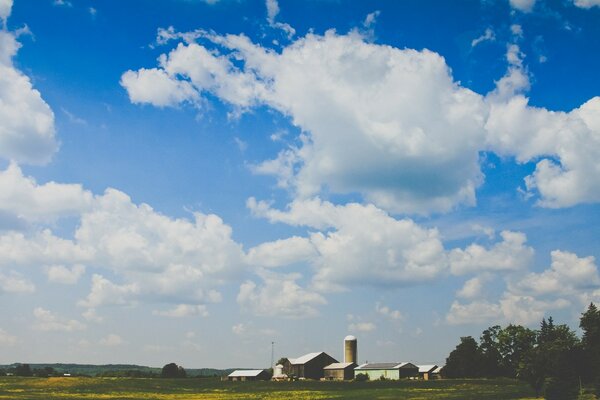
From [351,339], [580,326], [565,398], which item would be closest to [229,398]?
[565,398]

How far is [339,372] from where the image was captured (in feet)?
515

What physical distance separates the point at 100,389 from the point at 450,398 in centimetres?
5407

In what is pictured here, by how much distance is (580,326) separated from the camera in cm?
7888

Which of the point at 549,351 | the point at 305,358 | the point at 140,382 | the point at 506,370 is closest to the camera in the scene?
the point at 549,351

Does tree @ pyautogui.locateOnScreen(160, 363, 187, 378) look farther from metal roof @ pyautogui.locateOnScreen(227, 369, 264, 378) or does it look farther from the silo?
the silo

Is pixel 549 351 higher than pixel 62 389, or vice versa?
pixel 549 351

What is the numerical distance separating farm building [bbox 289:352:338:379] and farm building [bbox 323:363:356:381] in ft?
6.16

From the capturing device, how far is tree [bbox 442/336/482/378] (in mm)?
138000

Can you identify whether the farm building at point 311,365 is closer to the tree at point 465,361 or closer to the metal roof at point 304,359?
the metal roof at point 304,359

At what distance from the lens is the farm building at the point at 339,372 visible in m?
156

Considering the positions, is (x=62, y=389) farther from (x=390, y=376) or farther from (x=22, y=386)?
(x=390, y=376)

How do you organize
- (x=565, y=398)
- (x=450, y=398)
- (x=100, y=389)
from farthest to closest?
1. (x=100, y=389)
2. (x=450, y=398)
3. (x=565, y=398)

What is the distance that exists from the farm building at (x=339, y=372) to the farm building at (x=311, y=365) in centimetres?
188

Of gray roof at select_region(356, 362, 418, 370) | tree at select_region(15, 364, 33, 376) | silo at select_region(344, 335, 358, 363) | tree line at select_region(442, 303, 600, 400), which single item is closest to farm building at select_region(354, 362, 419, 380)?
gray roof at select_region(356, 362, 418, 370)
